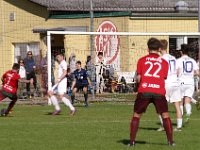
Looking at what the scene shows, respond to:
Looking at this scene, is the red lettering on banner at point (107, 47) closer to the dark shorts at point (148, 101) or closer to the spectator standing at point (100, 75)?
the spectator standing at point (100, 75)

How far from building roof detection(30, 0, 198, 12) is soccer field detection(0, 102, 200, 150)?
14.3 m

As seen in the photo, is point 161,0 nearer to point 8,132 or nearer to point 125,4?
point 125,4

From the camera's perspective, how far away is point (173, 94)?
669 inches

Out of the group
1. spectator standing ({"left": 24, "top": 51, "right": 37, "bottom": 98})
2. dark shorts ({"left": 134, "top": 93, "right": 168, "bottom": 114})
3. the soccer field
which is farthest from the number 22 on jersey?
spectator standing ({"left": 24, "top": 51, "right": 37, "bottom": 98})

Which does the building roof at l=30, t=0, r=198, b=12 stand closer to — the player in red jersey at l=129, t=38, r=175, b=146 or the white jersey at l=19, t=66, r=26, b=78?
the white jersey at l=19, t=66, r=26, b=78

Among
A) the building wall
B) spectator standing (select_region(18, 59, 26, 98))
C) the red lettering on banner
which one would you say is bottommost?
spectator standing (select_region(18, 59, 26, 98))

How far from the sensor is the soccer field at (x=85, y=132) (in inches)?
550

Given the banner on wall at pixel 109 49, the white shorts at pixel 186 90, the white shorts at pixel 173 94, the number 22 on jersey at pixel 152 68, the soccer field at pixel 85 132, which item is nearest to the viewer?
the number 22 on jersey at pixel 152 68

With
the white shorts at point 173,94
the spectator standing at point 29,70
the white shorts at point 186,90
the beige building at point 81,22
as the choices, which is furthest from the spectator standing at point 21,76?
the white shorts at point 173,94

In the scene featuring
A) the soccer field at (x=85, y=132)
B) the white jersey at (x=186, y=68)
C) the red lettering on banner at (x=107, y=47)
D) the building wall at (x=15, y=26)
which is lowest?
the soccer field at (x=85, y=132)

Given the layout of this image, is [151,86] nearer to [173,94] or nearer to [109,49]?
[173,94]

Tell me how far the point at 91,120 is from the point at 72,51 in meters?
15.7

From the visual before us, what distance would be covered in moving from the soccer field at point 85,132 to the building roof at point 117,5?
1433cm

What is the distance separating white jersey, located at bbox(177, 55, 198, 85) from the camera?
17.7 m
